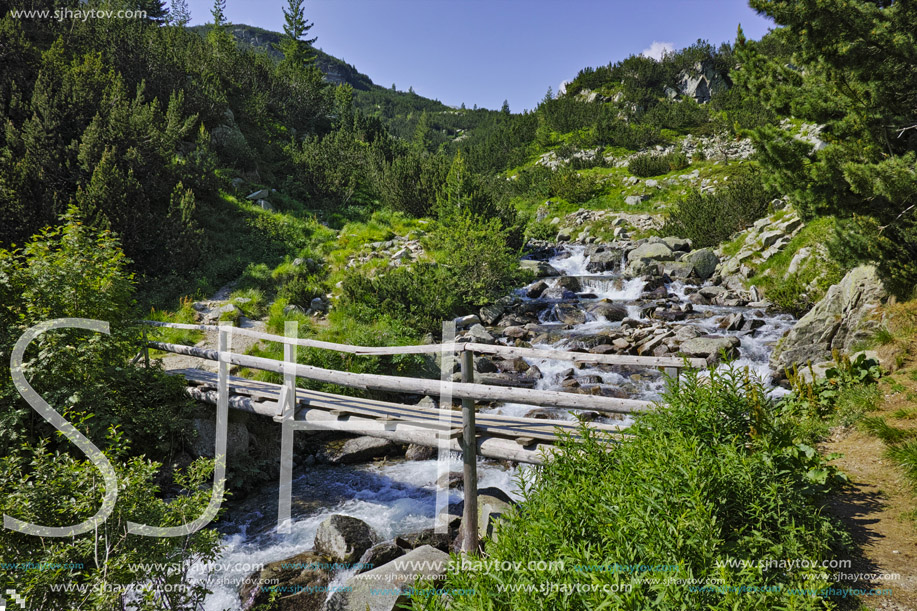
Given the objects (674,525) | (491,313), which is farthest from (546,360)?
(674,525)

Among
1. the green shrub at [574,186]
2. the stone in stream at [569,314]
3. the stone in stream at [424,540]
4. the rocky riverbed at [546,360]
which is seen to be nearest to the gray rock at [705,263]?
the rocky riverbed at [546,360]

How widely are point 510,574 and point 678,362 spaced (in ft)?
9.47

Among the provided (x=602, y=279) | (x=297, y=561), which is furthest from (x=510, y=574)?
(x=602, y=279)

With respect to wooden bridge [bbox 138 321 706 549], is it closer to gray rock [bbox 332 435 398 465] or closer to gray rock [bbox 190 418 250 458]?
gray rock [bbox 190 418 250 458]

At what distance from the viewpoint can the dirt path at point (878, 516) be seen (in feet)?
8.86

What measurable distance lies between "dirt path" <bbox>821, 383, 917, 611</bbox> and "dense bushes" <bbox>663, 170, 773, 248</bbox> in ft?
49.3

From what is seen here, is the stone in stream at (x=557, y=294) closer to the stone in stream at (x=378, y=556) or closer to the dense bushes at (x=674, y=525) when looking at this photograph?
the stone in stream at (x=378, y=556)

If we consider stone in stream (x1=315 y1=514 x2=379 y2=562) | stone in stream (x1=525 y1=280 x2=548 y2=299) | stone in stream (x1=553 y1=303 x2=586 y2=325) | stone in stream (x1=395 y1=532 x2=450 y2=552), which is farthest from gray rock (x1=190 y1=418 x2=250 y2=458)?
stone in stream (x1=525 y1=280 x2=548 y2=299)

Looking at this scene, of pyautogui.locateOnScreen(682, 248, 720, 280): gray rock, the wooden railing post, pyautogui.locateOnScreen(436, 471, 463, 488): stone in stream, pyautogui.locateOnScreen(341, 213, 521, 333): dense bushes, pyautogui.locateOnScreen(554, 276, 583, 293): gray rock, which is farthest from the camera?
pyautogui.locateOnScreen(554, 276, 583, 293): gray rock

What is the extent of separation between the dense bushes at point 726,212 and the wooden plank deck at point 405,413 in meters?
15.4

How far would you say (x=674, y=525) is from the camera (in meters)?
2.53

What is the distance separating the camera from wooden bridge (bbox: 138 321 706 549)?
4867 mm

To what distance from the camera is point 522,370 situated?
11.0 metres

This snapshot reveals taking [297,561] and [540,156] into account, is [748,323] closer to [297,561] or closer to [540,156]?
[297,561]
